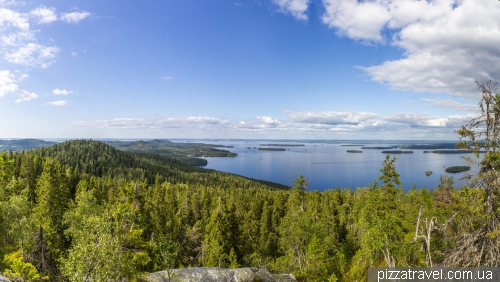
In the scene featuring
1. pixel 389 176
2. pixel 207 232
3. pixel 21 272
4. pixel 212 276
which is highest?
pixel 389 176

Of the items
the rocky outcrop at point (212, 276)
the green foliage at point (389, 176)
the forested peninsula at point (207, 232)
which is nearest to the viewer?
the forested peninsula at point (207, 232)

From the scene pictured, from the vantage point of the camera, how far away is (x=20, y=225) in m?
27.6

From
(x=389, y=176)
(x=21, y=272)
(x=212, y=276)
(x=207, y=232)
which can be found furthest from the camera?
(x=207, y=232)

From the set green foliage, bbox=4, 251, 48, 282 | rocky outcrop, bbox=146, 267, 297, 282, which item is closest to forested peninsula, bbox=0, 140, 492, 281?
green foliage, bbox=4, 251, 48, 282

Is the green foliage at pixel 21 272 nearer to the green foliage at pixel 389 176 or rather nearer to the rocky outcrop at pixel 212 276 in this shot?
the rocky outcrop at pixel 212 276

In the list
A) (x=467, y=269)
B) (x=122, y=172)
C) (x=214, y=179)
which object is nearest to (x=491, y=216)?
(x=467, y=269)

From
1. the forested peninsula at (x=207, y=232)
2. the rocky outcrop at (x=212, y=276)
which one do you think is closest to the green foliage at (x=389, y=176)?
the forested peninsula at (x=207, y=232)

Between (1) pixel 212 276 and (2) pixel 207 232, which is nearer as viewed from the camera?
(1) pixel 212 276

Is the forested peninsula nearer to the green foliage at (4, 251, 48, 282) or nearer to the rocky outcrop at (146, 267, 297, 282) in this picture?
the green foliage at (4, 251, 48, 282)

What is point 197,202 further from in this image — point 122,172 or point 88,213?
point 122,172

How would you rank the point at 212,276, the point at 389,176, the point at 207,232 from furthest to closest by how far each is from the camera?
the point at 207,232 < the point at 389,176 < the point at 212,276

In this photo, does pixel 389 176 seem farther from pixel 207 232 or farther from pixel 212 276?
pixel 207 232

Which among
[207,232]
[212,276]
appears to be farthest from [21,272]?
[207,232]

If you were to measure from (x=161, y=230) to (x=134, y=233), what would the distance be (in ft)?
68.6
